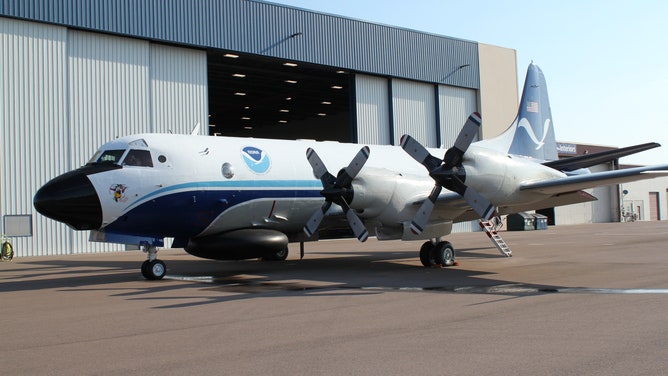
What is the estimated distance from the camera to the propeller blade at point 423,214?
14398mm

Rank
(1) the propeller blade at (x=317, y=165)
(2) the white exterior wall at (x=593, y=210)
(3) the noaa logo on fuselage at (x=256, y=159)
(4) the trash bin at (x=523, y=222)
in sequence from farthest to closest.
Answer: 1. (2) the white exterior wall at (x=593, y=210)
2. (4) the trash bin at (x=523, y=222)
3. (3) the noaa logo on fuselage at (x=256, y=159)
4. (1) the propeller blade at (x=317, y=165)

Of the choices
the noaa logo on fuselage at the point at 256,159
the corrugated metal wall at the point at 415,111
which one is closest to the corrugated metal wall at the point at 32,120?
the noaa logo on fuselage at the point at 256,159

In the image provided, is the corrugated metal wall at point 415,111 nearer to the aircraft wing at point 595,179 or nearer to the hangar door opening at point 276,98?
the hangar door opening at point 276,98

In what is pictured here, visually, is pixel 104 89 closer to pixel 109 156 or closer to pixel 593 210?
pixel 109 156

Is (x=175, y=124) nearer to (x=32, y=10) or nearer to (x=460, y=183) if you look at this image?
(x=32, y=10)

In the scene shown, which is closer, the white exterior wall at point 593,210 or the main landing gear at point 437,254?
the main landing gear at point 437,254

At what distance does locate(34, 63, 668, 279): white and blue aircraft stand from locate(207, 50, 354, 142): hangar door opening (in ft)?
53.0

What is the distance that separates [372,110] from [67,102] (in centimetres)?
1689

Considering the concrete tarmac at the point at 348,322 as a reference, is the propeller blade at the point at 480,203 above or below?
above

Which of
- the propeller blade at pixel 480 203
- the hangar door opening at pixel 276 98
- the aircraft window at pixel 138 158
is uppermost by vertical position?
the hangar door opening at pixel 276 98

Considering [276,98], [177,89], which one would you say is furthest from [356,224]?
[276,98]

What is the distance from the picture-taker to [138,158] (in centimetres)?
1433

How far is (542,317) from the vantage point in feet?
27.9

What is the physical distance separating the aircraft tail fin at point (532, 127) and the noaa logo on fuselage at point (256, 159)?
8.49 metres
